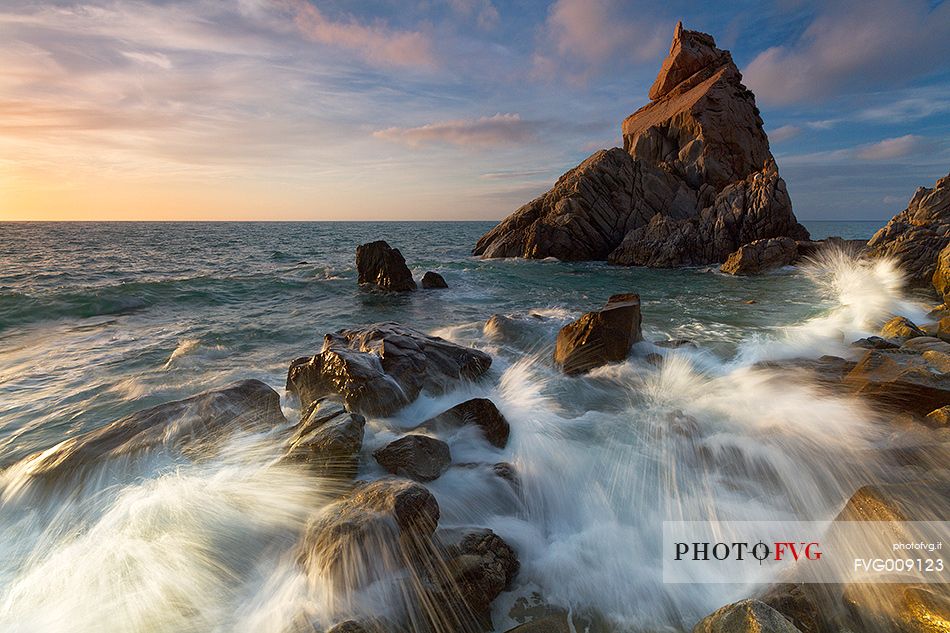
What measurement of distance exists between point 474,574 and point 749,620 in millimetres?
1974

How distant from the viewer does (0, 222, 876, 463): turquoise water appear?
30.7 ft

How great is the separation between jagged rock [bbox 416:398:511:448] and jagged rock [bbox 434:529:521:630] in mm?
2250

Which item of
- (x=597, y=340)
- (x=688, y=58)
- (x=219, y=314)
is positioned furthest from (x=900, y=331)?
(x=688, y=58)

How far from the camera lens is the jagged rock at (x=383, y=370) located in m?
7.25

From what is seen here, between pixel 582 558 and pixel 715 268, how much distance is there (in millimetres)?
31812

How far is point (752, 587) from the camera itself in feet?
12.5

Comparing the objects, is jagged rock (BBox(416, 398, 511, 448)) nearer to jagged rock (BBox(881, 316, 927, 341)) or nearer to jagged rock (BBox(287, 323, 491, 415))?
jagged rock (BBox(287, 323, 491, 415))

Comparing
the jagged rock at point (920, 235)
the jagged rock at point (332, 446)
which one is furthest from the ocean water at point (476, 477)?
the jagged rock at point (920, 235)

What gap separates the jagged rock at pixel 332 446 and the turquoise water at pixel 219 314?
482 centimetres

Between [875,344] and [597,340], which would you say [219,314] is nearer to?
[597,340]

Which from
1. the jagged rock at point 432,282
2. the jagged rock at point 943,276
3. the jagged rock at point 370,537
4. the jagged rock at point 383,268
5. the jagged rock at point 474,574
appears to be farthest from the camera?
the jagged rock at point 432,282

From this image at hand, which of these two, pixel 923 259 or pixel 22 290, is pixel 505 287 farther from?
pixel 22 290

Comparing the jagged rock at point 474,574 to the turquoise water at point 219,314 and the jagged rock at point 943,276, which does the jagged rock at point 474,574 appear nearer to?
the turquoise water at point 219,314

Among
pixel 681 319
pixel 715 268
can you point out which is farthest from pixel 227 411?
pixel 715 268
